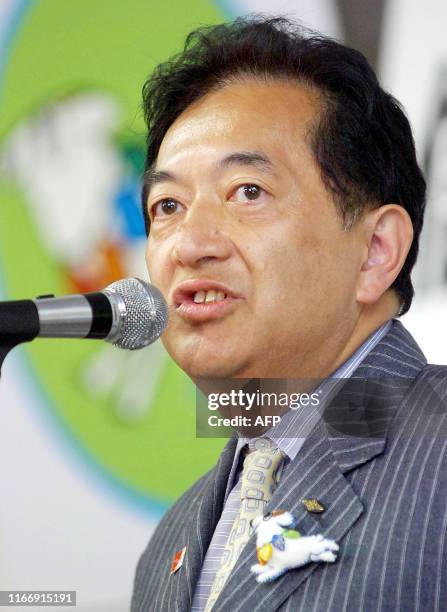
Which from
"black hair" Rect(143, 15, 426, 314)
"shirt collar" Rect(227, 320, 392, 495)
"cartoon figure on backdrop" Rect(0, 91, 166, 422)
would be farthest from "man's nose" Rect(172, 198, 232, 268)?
"cartoon figure on backdrop" Rect(0, 91, 166, 422)

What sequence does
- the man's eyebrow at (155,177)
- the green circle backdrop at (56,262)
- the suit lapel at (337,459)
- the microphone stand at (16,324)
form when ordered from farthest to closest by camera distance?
the green circle backdrop at (56,262) < the man's eyebrow at (155,177) < the suit lapel at (337,459) < the microphone stand at (16,324)

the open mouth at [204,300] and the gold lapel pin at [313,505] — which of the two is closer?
the gold lapel pin at [313,505]

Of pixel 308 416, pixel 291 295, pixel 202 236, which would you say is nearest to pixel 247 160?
pixel 202 236

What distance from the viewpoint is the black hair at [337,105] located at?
229cm

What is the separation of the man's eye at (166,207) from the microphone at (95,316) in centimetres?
69

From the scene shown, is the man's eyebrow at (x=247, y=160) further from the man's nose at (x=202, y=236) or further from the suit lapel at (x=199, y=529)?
the suit lapel at (x=199, y=529)

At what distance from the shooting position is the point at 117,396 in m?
3.11

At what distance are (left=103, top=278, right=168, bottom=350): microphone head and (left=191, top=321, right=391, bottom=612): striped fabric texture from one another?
61 centimetres

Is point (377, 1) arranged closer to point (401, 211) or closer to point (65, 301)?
point (401, 211)

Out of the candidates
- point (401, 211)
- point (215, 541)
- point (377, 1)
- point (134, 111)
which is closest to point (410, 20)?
point (377, 1)

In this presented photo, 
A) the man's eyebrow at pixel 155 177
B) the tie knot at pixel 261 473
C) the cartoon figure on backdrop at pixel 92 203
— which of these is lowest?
the tie knot at pixel 261 473

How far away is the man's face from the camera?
213 cm

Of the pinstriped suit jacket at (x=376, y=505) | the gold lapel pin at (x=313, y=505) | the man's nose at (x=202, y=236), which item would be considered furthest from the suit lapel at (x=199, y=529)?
the man's nose at (x=202, y=236)

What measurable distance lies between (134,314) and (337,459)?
2.09 feet
